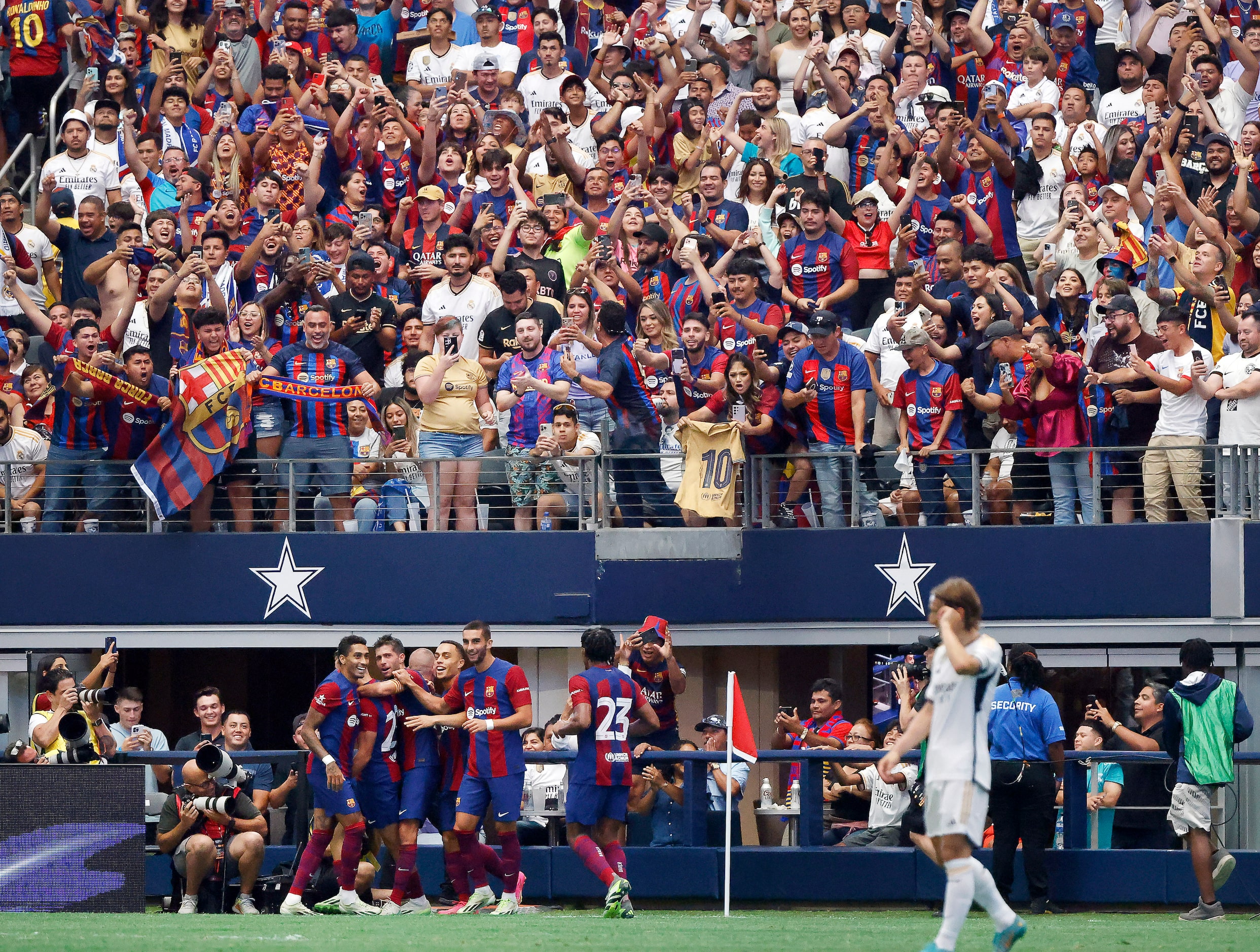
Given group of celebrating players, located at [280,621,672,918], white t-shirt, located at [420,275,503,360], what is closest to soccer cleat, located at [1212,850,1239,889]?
group of celebrating players, located at [280,621,672,918]

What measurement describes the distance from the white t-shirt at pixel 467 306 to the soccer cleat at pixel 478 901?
16.9ft

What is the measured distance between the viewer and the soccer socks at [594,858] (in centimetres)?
1278

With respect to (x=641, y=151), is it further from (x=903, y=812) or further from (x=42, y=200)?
(x=903, y=812)

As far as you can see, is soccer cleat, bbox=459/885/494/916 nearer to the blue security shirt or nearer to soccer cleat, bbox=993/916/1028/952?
the blue security shirt

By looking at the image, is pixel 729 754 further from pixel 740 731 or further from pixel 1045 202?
pixel 1045 202

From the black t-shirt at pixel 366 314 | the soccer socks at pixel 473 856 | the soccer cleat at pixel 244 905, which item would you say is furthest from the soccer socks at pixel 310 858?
the black t-shirt at pixel 366 314

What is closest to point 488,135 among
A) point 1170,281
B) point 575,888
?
point 1170,281

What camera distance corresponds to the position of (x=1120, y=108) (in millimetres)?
19141

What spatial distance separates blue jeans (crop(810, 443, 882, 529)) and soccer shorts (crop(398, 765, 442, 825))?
4038 millimetres

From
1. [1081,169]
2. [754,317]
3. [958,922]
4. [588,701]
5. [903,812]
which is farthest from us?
[1081,169]

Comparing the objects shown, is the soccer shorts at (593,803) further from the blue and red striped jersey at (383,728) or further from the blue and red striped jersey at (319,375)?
the blue and red striped jersey at (319,375)

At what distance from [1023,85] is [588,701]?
9.25 metres

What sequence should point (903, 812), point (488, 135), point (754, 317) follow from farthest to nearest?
1. point (488, 135)
2. point (754, 317)
3. point (903, 812)

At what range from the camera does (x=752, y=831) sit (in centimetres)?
1505
